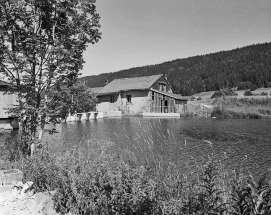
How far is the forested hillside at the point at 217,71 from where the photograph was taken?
272ft

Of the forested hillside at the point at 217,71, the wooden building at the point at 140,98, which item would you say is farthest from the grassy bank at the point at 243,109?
the forested hillside at the point at 217,71

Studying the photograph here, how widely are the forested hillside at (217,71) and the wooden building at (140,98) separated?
92.5 feet

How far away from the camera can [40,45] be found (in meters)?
6.78

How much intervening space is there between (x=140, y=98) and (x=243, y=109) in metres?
16.4

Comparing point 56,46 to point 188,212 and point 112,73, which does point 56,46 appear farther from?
point 112,73

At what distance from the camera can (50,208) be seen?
4.37 m

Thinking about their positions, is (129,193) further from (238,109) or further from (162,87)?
(162,87)

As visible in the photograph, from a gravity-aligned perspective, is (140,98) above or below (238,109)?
above

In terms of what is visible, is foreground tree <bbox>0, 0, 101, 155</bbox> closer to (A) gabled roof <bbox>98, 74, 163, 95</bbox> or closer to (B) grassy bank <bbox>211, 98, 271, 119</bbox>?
(B) grassy bank <bbox>211, 98, 271, 119</bbox>

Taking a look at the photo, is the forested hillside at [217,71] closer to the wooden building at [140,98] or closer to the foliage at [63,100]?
the wooden building at [140,98]

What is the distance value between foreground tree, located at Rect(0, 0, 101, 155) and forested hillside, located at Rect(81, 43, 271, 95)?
222ft

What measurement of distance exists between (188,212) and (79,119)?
30.4 m

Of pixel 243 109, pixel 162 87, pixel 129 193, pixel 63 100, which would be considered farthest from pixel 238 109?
pixel 129 193

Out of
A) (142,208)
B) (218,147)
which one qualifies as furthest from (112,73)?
(142,208)
